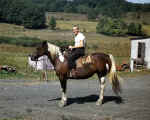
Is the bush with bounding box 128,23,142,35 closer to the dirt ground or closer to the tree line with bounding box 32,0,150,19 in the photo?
the tree line with bounding box 32,0,150,19

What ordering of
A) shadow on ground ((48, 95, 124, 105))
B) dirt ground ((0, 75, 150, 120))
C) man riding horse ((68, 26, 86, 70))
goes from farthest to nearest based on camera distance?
shadow on ground ((48, 95, 124, 105)) < man riding horse ((68, 26, 86, 70)) < dirt ground ((0, 75, 150, 120))

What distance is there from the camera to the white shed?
22578 millimetres

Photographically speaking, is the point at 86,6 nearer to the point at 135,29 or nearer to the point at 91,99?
the point at 135,29


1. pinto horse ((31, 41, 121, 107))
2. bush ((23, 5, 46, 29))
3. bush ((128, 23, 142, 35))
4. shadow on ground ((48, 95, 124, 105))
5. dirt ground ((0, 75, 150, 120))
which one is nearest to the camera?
dirt ground ((0, 75, 150, 120))

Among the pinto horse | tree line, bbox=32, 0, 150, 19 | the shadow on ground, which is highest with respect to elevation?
tree line, bbox=32, 0, 150, 19

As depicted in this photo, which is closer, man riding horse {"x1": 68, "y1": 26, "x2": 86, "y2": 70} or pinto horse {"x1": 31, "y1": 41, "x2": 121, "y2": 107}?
man riding horse {"x1": 68, "y1": 26, "x2": 86, "y2": 70}

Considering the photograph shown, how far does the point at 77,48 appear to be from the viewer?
30.6ft

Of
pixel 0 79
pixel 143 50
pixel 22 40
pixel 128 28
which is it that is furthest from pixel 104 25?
pixel 0 79

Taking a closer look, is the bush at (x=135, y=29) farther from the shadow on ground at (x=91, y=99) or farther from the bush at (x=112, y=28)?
the shadow on ground at (x=91, y=99)

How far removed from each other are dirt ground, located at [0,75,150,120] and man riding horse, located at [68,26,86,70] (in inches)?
61.7

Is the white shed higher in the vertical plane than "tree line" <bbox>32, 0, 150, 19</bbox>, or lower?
lower

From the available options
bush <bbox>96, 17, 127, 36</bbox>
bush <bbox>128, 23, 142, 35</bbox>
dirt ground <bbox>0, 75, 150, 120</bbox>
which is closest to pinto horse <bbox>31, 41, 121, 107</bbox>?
dirt ground <bbox>0, 75, 150, 120</bbox>

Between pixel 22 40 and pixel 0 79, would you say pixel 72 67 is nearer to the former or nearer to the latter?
pixel 0 79

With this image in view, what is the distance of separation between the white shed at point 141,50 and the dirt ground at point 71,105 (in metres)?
10.6
